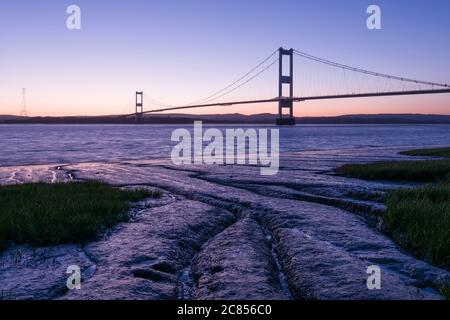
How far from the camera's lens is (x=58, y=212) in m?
6.00

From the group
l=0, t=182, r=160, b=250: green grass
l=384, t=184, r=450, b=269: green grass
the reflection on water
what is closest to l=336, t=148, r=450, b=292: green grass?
l=384, t=184, r=450, b=269: green grass

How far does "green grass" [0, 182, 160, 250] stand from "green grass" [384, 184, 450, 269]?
3.75 meters

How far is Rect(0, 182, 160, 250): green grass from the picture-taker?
17.1 feet

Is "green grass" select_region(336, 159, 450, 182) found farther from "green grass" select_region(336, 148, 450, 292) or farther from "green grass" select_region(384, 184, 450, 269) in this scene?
"green grass" select_region(384, 184, 450, 269)

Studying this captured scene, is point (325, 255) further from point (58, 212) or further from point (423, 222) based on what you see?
point (58, 212)

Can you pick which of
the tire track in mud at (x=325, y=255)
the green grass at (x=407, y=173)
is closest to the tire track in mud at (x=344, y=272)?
the tire track in mud at (x=325, y=255)

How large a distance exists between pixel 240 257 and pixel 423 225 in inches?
91.5

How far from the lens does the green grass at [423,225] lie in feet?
14.7

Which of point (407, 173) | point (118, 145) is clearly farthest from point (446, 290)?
point (118, 145)

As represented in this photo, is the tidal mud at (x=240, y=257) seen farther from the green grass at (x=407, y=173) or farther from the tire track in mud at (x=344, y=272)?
the green grass at (x=407, y=173)

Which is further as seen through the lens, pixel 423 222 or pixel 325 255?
pixel 423 222

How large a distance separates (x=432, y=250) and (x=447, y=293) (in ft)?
3.93
